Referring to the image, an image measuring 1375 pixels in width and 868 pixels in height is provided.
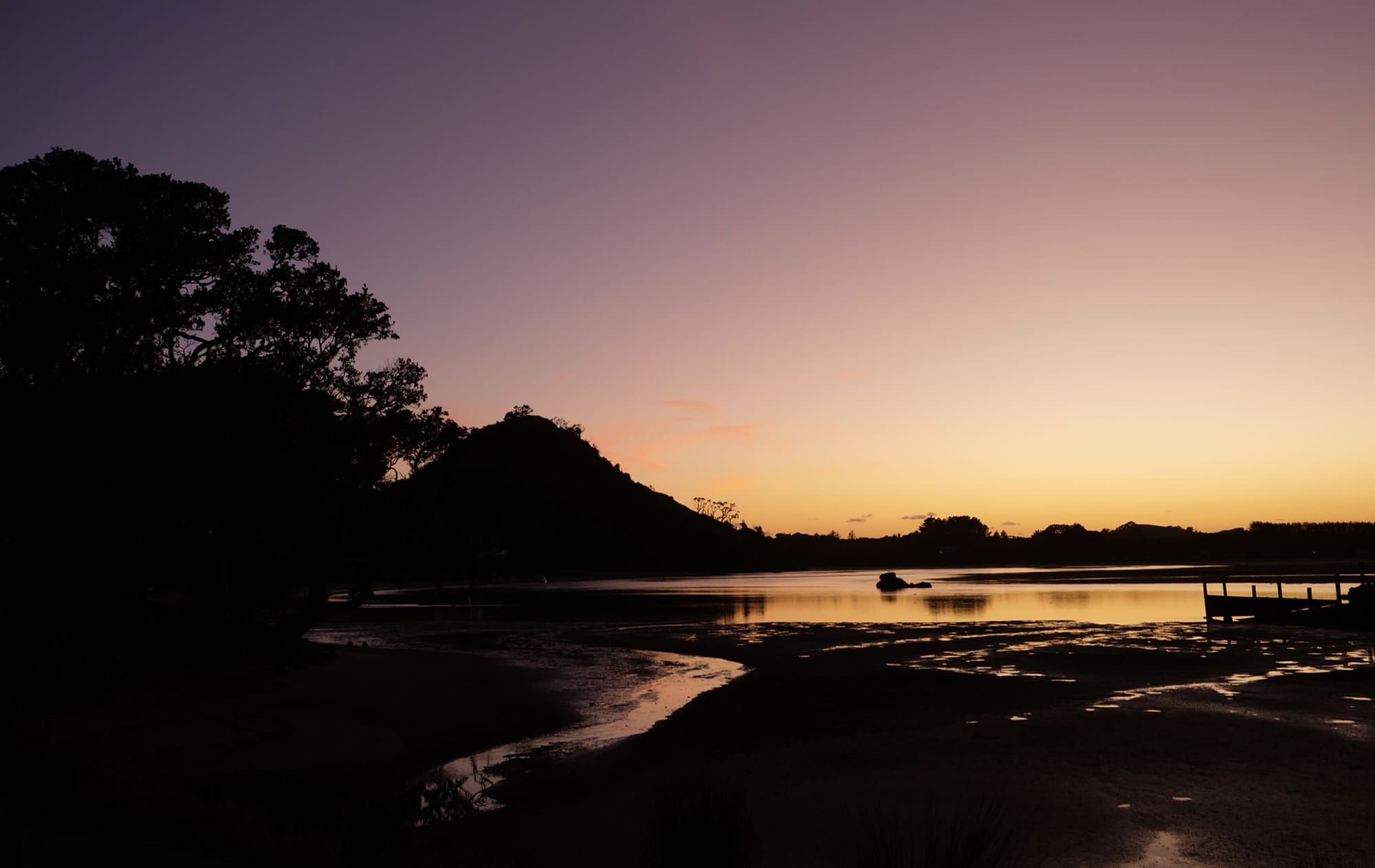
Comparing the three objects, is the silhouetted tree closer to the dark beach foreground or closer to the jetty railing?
the dark beach foreground

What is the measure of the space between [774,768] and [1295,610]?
44.6 meters

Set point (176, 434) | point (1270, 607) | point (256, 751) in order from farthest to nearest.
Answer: point (1270, 607), point (176, 434), point (256, 751)

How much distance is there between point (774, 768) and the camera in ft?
52.5

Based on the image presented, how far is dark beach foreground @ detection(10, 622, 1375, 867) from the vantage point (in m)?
10.0

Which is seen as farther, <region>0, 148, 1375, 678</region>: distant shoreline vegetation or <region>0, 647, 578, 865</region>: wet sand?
<region>0, 148, 1375, 678</region>: distant shoreline vegetation

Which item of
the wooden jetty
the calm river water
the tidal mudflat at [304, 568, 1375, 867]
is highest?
the wooden jetty

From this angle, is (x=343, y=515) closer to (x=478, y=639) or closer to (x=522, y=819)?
(x=522, y=819)

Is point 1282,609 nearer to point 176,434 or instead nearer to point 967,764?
point 967,764

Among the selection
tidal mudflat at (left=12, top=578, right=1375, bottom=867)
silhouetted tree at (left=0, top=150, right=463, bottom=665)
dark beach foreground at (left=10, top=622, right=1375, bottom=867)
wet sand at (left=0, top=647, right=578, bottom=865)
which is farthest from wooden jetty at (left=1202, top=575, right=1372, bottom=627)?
silhouetted tree at (left=0, top=150, right=463, bottom=665)

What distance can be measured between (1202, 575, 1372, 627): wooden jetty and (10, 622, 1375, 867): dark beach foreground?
1566 cm

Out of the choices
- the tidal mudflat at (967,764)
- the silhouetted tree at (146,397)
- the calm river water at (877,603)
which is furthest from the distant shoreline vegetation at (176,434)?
the tidal mudflat at (967,764)

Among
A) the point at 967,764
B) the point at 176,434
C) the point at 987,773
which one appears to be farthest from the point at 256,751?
the point at 987,773

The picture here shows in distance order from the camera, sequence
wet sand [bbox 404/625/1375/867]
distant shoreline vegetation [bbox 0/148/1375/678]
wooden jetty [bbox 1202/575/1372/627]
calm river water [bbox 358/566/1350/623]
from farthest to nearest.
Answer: calm river water [bbox 358/566/1350/623]
wooden jetty [bbox 1202/575/1372/627]
distant shoreline vegetation [bbox 0/148/1375/678]
wet sand [bbox 404/625/1375/867]

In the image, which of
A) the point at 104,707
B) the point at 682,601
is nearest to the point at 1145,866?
the point at 104,707
